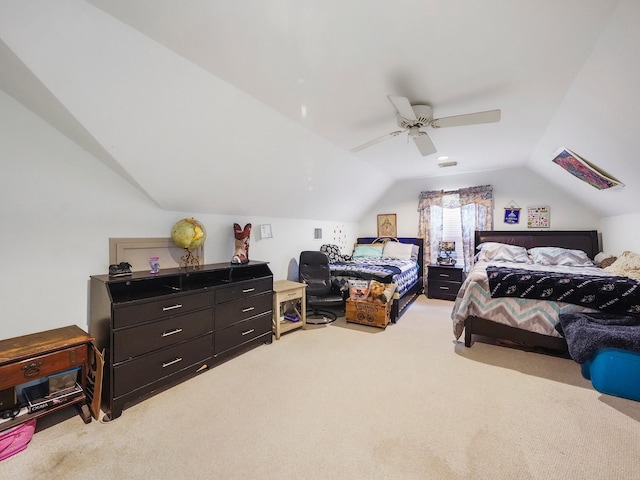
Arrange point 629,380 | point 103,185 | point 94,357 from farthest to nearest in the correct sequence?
point 103,185
point 629,380
point 94,357

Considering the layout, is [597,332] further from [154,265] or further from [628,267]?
[154,265]

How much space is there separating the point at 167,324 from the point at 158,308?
16 centimetres

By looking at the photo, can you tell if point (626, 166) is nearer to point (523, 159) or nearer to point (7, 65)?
point (523, 159)

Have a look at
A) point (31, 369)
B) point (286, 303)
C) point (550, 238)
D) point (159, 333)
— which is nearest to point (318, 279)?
point (286, 303)

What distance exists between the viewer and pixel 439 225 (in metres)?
5.47

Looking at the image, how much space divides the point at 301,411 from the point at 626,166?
3783 mm

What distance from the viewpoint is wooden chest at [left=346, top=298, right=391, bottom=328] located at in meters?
3.46

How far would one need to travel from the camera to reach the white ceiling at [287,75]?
147 cm

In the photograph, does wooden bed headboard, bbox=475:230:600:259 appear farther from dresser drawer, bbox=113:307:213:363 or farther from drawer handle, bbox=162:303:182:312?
drawer handle, bbox=162:303:182:312

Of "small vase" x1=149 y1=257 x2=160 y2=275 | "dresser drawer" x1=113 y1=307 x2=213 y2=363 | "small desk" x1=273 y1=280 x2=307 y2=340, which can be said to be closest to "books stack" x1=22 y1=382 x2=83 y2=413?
"dresser drawer" x1=113 y1=307 x2=213 y2=363

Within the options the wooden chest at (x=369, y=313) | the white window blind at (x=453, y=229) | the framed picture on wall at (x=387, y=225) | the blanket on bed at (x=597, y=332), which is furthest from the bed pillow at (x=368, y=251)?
the blanket on bed at (x=597, y=332)

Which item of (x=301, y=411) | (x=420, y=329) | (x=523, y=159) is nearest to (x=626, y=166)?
(x=523, y=159)

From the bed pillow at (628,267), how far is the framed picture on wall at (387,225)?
3.38 metres

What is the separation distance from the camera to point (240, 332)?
2.72 meters
